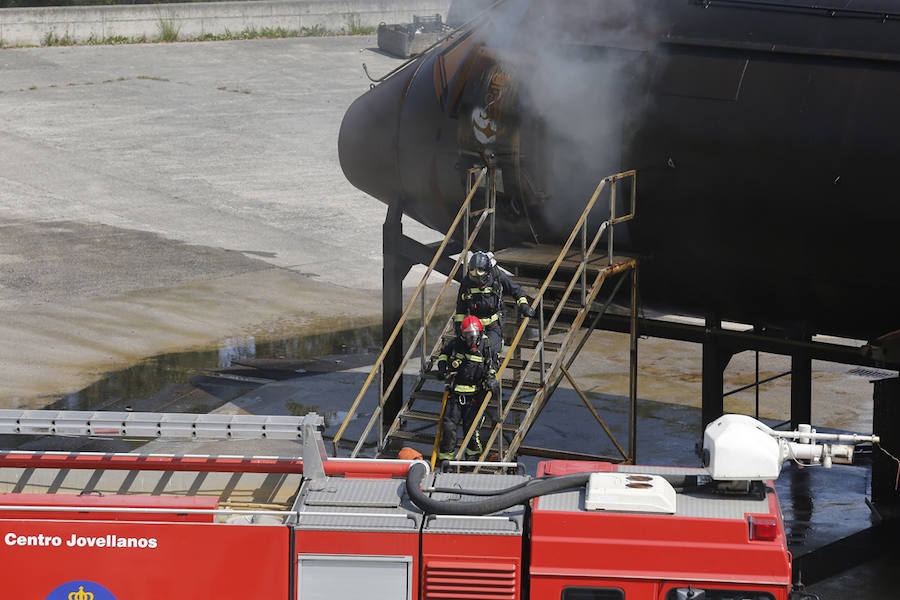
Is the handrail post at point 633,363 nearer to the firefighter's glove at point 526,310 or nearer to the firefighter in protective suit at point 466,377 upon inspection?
the firefighter's glove at point 526,310

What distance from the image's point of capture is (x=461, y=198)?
54.5ft

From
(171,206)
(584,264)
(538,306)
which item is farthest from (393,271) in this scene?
(171,206)

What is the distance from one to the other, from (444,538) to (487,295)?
581cm

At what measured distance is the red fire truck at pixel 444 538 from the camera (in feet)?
30.6

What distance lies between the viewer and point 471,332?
14.2m

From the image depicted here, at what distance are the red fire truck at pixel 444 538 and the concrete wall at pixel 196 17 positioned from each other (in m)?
38.5

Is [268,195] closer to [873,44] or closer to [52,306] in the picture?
[52,306]

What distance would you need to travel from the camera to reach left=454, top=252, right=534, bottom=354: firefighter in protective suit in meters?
14.8

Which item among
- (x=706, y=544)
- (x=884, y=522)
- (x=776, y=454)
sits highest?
(x=776, y=454)

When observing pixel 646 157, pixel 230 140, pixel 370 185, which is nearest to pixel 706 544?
pixel 646 157

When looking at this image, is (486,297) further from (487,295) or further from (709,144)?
(709,144)

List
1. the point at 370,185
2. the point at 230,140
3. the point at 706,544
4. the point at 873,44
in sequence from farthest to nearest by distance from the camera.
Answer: the point at 230,140 → the point at 370,185 → the point at 873,44 → the point at 706,544

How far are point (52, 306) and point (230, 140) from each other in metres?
13.9

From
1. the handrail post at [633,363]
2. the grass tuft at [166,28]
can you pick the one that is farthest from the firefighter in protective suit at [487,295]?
the grass tuft at [166,28]
